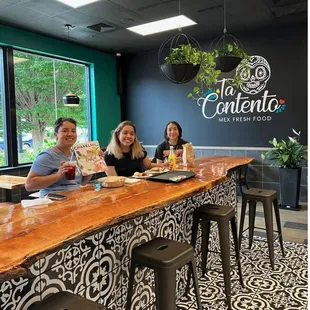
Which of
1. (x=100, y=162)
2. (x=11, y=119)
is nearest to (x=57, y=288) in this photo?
(x=100, y=162)

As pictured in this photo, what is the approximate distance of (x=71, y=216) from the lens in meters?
1.50

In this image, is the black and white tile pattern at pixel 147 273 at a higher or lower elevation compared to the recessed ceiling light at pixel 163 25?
lower

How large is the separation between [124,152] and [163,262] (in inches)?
64.6

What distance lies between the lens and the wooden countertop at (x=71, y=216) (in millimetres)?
1105

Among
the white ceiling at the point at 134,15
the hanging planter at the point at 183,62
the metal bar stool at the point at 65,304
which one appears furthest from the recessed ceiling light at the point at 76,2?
the metal bar stool at the point at 65,304

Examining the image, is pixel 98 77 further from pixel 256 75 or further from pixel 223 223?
pixel 223 223

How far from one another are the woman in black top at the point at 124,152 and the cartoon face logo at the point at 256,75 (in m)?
3.12

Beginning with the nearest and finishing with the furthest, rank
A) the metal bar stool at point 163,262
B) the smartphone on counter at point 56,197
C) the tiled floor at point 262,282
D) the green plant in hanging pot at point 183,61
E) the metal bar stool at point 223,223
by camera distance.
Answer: the metal bar stool at point 163,262, the smartphone on counter at point 56,197, the metal bar stool at point 223,223, the tiled floor at point 262,282, the green plant in hanging pot at point 183,61

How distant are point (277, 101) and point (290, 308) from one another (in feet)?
12.6

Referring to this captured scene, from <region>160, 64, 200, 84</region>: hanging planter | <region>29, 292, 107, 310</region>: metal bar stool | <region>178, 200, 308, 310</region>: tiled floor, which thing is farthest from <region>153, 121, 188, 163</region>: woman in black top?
<region>29, 292, 107, 310</region>: metal bar stool

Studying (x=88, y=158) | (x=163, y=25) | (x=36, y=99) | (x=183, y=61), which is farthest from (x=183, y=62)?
(x=36, y=99)

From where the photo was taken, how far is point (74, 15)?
14.5ft

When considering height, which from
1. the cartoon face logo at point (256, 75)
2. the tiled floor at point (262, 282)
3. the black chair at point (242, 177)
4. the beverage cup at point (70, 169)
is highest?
the cartoon face logo at point (256, 75)

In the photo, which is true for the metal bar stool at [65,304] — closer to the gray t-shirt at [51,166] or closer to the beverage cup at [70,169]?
the beverage cup at [70,169]
